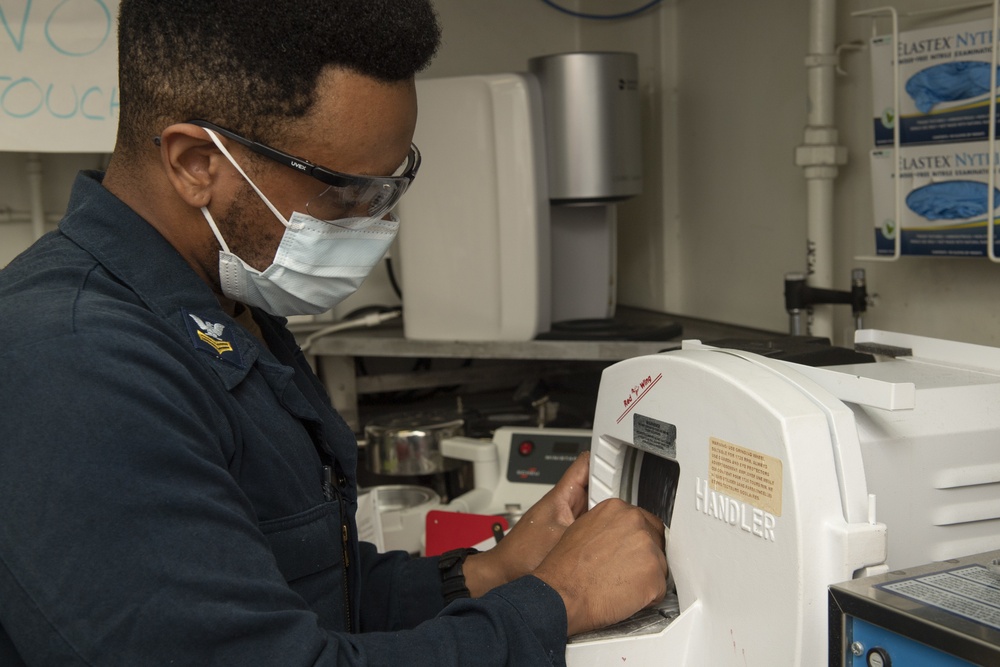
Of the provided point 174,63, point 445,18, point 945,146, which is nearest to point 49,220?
point 445,18

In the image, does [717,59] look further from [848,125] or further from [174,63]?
[174,63]

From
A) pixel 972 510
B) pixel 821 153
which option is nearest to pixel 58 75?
pixel 821 153

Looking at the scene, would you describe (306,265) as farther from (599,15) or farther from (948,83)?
(599,15)

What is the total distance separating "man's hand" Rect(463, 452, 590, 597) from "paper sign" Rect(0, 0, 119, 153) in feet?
4.08

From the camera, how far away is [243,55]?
2.58 feet

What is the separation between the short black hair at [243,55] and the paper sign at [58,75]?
1.13 meters

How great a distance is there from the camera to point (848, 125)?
5.88 feet

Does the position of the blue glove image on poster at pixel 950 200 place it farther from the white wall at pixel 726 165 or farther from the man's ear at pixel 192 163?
the man's ear at pixel 192 163

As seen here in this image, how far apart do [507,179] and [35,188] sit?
3.49 ft

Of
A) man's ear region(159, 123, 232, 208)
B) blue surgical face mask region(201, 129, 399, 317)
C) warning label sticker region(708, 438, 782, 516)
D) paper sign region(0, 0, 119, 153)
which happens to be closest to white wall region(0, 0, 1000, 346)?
paper sign region(0, 0, 119, 153)

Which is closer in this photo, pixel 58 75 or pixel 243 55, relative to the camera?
Result: pixel 243 55

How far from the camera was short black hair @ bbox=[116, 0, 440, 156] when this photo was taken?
0.78 meters

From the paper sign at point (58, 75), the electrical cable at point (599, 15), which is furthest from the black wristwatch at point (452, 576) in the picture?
the electrical cable at point (599, 15)

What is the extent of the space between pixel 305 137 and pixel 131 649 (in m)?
0.44
